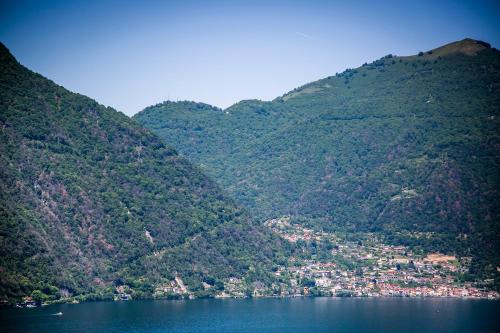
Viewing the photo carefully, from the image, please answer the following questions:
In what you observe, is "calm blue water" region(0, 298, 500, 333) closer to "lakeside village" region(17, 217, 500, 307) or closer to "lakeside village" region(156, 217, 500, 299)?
"lakeside village" region(17, 217, 500, 307)

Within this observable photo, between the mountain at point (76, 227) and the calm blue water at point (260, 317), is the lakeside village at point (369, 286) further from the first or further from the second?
the calm blue water at point (260, 317)

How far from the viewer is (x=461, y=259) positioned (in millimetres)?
199625

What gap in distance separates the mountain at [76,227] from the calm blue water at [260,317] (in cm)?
791

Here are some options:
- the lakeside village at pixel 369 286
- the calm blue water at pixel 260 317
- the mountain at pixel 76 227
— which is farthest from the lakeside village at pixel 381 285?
the calm blue water at pixel 260 317

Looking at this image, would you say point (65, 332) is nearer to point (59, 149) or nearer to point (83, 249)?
point (83, 249)

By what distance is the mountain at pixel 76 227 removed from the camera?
510ft

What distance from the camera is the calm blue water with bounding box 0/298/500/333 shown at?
130250 millimetres

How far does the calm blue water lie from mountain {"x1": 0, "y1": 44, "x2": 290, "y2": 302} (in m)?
7.91

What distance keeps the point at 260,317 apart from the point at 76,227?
153ft

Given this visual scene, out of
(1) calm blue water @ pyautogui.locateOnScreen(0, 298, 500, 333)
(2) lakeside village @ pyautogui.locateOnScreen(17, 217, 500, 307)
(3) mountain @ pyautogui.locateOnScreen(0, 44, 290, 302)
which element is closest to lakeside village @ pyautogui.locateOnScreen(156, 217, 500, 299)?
(2) lakeside village @ pyautogui.locateOnScreen(17, 217, 500, 307)

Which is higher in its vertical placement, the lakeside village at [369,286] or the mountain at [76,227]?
the mountain at [76,227]

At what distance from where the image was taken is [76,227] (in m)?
174

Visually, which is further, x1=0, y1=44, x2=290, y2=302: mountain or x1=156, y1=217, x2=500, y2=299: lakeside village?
x1=156, y1=217, x2=500, y2=299: lakeside village

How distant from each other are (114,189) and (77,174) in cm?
944
